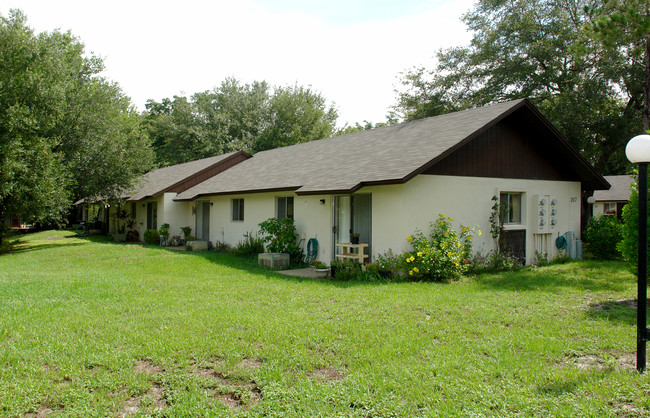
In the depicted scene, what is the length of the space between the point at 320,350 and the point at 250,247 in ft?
33.7

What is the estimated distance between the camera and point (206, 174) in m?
22.4

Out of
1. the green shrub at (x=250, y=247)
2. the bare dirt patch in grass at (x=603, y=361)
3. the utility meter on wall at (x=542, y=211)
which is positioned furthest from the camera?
the green shrub at (x=250, y=247)

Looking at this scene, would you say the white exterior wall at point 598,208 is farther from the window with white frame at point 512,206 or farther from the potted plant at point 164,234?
the potted plant at point 164,234

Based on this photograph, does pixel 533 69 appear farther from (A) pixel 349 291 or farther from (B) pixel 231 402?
(B) pixel 231 402

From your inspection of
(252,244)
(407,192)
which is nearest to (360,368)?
(407,192)

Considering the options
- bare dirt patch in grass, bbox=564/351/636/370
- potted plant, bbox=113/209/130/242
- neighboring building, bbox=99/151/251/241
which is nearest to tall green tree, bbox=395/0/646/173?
neighboring building, bbox=99/151/251/241

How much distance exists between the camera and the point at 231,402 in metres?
3.92

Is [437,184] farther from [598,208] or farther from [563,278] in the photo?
[598,208]

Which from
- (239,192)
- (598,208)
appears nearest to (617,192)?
(598,208)

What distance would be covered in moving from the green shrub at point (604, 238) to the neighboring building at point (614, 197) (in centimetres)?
1248

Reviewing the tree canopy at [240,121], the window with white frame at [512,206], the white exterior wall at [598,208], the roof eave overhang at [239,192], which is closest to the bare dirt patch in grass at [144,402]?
the roof eave overhang at [239,192]

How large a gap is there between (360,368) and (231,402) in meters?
1.36

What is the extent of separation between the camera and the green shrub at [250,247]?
1497cm

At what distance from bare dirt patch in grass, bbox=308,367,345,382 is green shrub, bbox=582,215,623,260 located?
12.9 m
